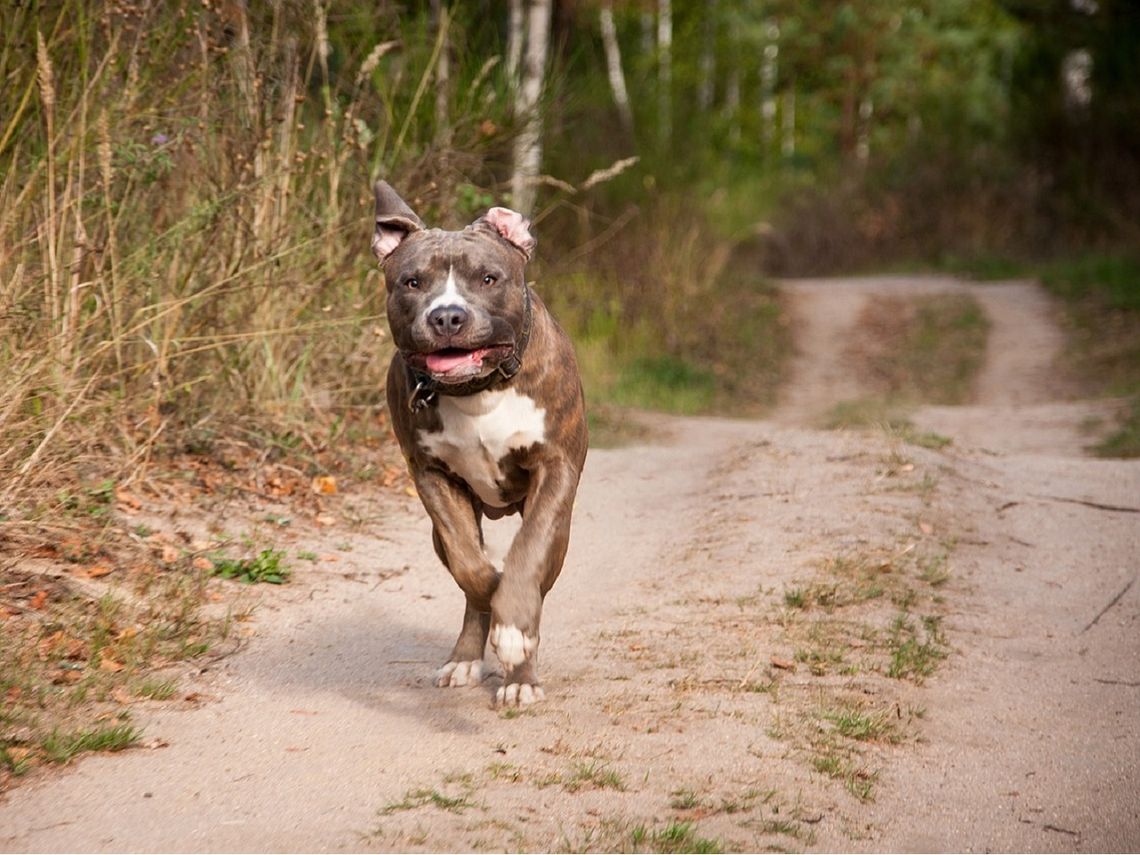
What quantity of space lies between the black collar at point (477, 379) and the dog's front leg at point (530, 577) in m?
0.38

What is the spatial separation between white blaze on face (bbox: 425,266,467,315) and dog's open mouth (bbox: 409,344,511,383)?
0.15 meters

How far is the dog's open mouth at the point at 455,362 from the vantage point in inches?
187

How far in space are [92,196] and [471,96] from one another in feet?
10.0

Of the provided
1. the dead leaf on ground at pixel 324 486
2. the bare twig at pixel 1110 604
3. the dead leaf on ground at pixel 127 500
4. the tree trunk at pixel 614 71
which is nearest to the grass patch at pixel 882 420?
the bare twig at pixel 1110 604

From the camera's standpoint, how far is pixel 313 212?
349 inches

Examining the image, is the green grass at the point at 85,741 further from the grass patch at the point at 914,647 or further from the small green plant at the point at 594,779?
the grass patch at the point at 914,647

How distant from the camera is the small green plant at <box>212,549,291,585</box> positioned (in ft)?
22.7

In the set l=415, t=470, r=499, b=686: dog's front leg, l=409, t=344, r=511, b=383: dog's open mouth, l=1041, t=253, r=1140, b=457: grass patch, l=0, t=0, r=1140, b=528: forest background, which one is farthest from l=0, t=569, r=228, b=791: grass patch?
l=1041, t=253, r=1140, b=457: grass patch

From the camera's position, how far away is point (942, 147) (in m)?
26.2

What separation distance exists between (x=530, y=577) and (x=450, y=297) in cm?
92

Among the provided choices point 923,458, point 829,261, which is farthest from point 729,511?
point 829,261

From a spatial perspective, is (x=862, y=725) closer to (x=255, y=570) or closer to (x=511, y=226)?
(x=511, y=226)

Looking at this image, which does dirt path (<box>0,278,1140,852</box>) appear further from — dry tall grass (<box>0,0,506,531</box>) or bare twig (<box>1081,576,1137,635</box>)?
dry tall grass (<box>0,0,506,531</box>)

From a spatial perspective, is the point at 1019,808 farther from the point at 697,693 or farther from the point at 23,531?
the point at 23,531
